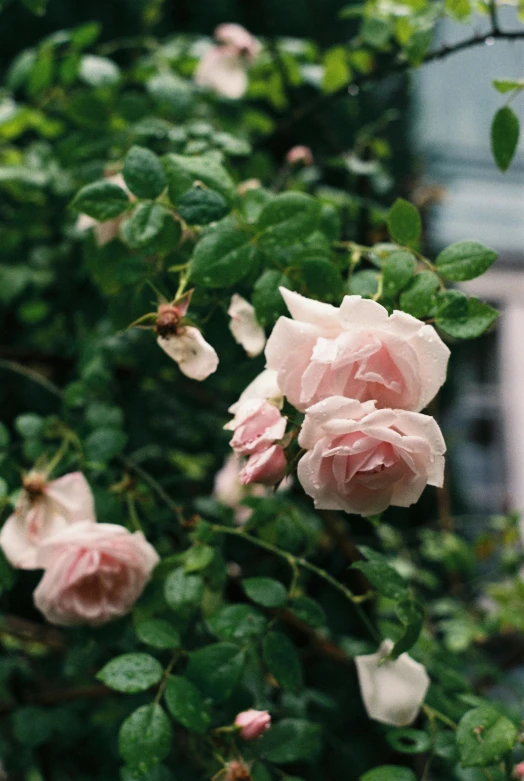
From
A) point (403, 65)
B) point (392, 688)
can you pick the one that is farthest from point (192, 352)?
point (403, 65)

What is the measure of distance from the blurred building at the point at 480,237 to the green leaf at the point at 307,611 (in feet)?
6.69

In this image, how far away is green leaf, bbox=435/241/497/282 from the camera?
2.18 ft

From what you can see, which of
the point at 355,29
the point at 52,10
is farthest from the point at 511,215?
the point at 52,10

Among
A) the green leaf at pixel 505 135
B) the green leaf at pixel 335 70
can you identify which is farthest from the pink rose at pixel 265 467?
the green leaf at pixel 335 70

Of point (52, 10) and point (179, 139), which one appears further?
point (52, 10)

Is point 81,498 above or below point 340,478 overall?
below

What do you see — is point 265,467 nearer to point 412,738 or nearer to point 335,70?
point 412,738

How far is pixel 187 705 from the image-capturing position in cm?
67

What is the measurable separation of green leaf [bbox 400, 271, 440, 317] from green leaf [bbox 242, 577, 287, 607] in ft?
1.10

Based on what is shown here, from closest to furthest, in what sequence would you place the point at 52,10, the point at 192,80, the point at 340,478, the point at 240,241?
the point at 340,478 < the point at 240,241 < the point at 192,80 < the point at 52,10

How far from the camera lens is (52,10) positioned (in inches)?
79.4

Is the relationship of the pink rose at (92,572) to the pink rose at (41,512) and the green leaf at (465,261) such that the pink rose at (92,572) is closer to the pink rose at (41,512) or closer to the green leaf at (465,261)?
the pink rose at (41,512)

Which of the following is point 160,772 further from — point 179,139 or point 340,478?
point 179,139

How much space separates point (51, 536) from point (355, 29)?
2.23m
